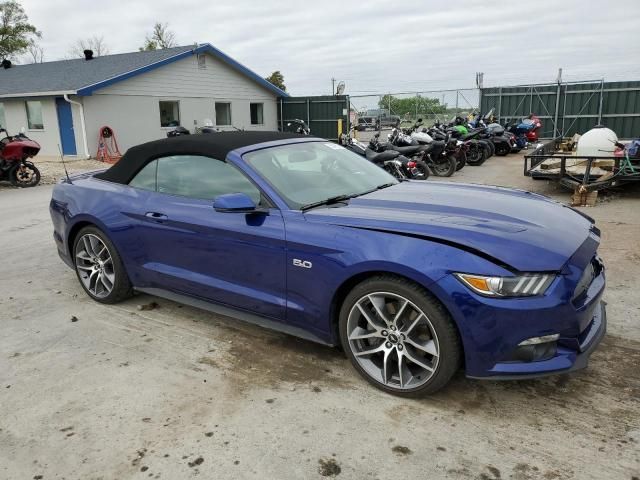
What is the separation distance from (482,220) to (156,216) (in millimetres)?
2403

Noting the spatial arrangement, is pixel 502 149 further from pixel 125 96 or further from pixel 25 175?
pixel 25 175

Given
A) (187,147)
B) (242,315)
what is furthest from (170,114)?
(242,315)

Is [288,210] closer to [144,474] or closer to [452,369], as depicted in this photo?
[452,369]

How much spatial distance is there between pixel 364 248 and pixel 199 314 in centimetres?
201

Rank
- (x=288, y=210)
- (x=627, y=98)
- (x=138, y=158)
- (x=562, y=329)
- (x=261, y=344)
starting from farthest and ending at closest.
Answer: (x=627, y=98) → (x=138, y=158) → (x=261, y=344) → (x=288, y=210) → (x=562, y=329)

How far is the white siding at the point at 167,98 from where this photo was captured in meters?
19.5

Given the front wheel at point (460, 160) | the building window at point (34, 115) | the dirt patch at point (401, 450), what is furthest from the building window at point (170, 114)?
the dirt patch at point (401, 450)

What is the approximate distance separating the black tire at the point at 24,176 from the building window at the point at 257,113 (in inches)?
574

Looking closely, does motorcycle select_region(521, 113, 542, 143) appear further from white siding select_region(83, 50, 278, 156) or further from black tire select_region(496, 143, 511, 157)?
white siding select_region(83, 50, 278, 156)

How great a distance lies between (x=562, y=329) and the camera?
267 cm

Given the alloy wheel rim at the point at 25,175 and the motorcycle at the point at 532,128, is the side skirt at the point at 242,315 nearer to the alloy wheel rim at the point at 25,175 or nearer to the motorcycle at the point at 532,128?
the alloy wheel rim at the point at 25,175

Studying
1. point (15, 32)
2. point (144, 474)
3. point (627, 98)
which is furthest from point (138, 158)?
point (15, 32)

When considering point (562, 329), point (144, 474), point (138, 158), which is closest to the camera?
point (144, 474)

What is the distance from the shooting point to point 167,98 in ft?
71.5
